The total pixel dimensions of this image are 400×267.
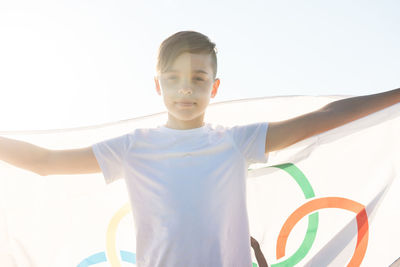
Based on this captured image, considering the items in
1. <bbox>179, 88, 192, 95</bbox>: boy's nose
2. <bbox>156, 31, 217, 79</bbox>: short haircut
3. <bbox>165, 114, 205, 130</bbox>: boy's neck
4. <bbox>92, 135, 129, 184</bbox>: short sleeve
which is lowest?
<bbox>92, 135, 129, 184</bbox>: short sleeve

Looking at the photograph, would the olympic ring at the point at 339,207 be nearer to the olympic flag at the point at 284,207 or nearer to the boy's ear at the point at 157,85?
the olympic flag at the point at 284,207

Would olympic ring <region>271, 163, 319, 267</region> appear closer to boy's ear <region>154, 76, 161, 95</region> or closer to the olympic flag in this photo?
the olympic flag

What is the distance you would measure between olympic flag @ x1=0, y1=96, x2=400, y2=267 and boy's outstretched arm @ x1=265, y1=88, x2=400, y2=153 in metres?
0.71

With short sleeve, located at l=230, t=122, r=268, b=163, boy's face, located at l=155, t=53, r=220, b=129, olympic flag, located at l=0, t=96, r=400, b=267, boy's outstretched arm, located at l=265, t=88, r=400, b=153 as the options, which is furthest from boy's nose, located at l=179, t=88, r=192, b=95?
olympic flag, located at l=0, t=96, r=400, b=267

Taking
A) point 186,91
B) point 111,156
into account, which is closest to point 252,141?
point 186,91

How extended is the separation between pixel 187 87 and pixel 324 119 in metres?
0.87

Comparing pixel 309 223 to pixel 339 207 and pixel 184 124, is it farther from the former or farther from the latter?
pixel 184 124

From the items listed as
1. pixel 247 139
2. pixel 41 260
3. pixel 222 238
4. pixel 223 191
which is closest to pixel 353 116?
pixel 247 139

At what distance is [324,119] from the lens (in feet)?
6.99

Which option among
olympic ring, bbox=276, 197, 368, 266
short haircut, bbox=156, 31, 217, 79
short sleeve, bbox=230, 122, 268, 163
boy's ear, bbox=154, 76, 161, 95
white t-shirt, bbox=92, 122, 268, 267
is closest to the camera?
white t-shirt, bbox=92, 122, 268, 267

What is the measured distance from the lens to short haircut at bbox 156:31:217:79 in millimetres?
2361

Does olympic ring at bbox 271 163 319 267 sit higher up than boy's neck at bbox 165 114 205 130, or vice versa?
boy's neck at bbox 165 114 205 130

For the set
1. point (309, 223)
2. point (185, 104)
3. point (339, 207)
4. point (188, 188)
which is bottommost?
point (309, 223)

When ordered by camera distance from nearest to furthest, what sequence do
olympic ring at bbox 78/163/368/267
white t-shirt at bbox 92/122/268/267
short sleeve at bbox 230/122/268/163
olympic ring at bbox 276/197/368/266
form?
white t-shirt at bbox 92/122/268/267, short sleeve at bbox 230/122/268/163, olympic ring at bbox 276/197/368/266, olympic ring at bbox 78/163/368/267
